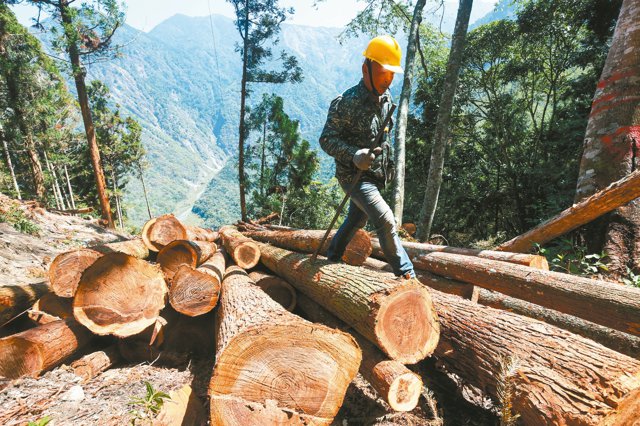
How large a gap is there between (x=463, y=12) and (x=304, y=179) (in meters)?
12.8

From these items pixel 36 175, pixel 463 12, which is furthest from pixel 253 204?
pixel 463 12

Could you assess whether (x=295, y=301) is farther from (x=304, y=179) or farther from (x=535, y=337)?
(x=304, y=179)

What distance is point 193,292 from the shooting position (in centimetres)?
313

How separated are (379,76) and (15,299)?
163 inches

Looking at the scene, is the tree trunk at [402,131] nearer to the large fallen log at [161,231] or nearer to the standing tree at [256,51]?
the large fallen log at [161,231]

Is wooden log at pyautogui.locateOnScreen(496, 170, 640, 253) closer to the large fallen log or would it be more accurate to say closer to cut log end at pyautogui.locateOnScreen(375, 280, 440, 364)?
cut log end at pyautogui.locateOnScreen(375, 280, 440, 364)

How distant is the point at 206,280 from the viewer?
3219mm

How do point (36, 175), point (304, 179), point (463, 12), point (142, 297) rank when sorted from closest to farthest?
point (142, 297) → point (463, 12) → point (36, 175) → point (304, 179)

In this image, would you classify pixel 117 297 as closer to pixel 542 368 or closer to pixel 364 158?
pixel 364 158

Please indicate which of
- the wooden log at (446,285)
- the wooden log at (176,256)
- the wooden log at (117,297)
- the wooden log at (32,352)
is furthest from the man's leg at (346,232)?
the wooden log at (32,352)

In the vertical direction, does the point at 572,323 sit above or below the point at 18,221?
below

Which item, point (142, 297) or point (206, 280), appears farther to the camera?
point (206, 280)

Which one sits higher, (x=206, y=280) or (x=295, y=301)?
(x=206, y=280)

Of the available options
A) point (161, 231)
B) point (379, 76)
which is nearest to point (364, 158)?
point (379, 76)
